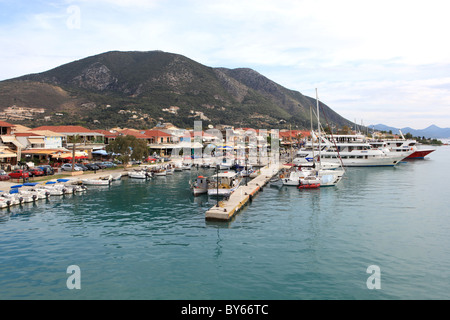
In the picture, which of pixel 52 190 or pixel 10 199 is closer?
pixel 10 199

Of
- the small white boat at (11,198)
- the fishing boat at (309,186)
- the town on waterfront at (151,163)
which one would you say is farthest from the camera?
the fishing boat at (309,186)

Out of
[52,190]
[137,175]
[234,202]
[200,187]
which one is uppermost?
[137,175]

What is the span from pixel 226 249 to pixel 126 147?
4567 centimetres

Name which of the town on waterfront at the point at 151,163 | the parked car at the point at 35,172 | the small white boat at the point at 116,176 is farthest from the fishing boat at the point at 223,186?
the parked car at the point at 35,172

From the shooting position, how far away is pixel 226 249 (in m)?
23.1

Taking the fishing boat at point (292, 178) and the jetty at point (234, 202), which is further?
the fishing boat at point (292, 178)

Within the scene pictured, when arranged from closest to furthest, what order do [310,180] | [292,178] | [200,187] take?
1. [200,187]
2. [310,180]
3. [292,178]

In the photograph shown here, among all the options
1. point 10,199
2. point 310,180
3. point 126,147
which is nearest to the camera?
point 10,199

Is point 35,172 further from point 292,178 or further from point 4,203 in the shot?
point 292,178

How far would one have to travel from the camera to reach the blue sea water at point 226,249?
56.7 feet

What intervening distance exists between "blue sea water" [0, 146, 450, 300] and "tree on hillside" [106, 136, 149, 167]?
78.3ft

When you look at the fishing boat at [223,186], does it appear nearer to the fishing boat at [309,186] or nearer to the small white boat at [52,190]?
the fishing boat at [309,186]

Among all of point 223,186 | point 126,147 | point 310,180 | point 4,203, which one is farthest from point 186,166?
point 4,203

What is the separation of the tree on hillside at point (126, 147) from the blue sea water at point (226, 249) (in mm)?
23872
